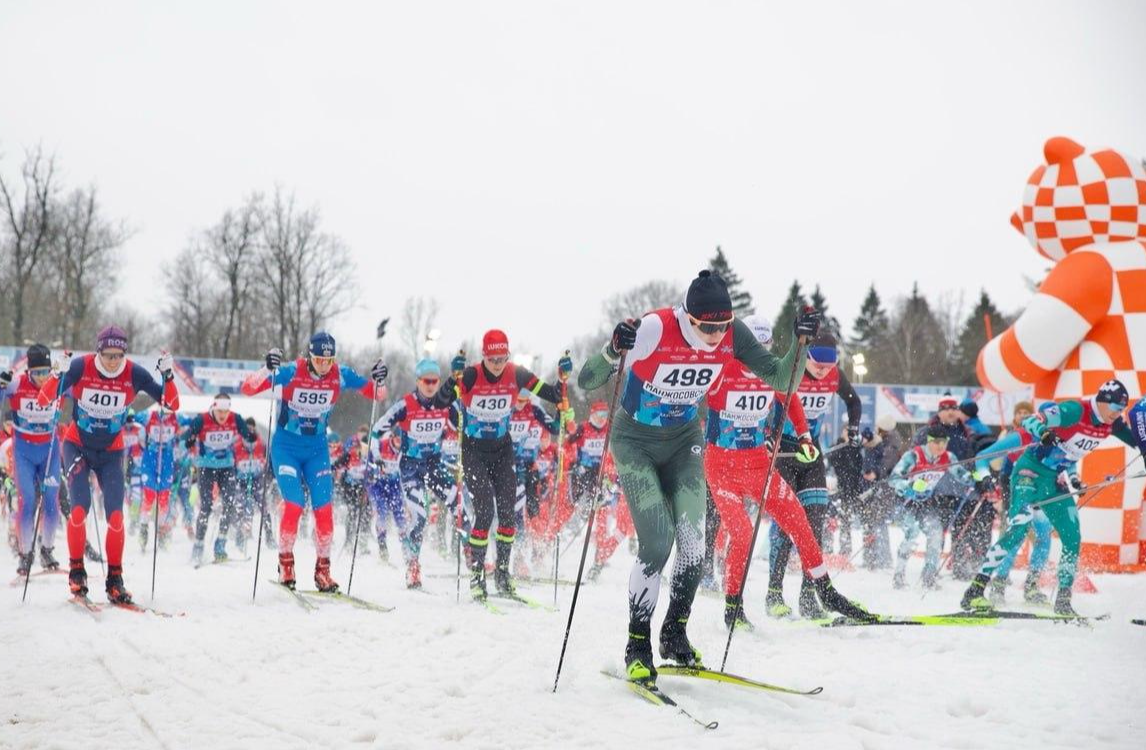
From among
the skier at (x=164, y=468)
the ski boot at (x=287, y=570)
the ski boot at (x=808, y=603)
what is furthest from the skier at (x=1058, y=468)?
the skier at (x=164, y=468)

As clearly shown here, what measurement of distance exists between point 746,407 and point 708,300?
194cm

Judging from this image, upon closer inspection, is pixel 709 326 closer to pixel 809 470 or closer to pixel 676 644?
pixel 676 644

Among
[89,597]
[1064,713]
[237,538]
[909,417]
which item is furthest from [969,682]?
[909,417]

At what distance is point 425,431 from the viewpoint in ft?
30.3

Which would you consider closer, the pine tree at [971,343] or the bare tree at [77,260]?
the bare tree at [77,260]

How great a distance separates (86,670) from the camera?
16.0ft

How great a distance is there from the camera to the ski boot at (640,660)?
4.44 m

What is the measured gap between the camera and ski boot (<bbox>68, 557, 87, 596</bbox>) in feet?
23.1

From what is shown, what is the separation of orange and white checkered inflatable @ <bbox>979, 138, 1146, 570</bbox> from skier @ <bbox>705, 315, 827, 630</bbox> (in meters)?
5.64

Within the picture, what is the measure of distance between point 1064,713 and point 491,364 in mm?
4993

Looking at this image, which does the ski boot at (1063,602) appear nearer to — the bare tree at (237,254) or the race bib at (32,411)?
the race bib at (32,411)

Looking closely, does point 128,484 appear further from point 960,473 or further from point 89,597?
point 960,473

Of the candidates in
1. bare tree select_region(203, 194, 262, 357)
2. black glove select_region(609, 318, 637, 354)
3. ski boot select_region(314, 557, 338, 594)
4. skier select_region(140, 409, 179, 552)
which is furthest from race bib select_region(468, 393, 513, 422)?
bare tree select_region(203, 194, 262, 357)

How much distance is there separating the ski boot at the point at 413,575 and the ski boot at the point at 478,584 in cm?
112
